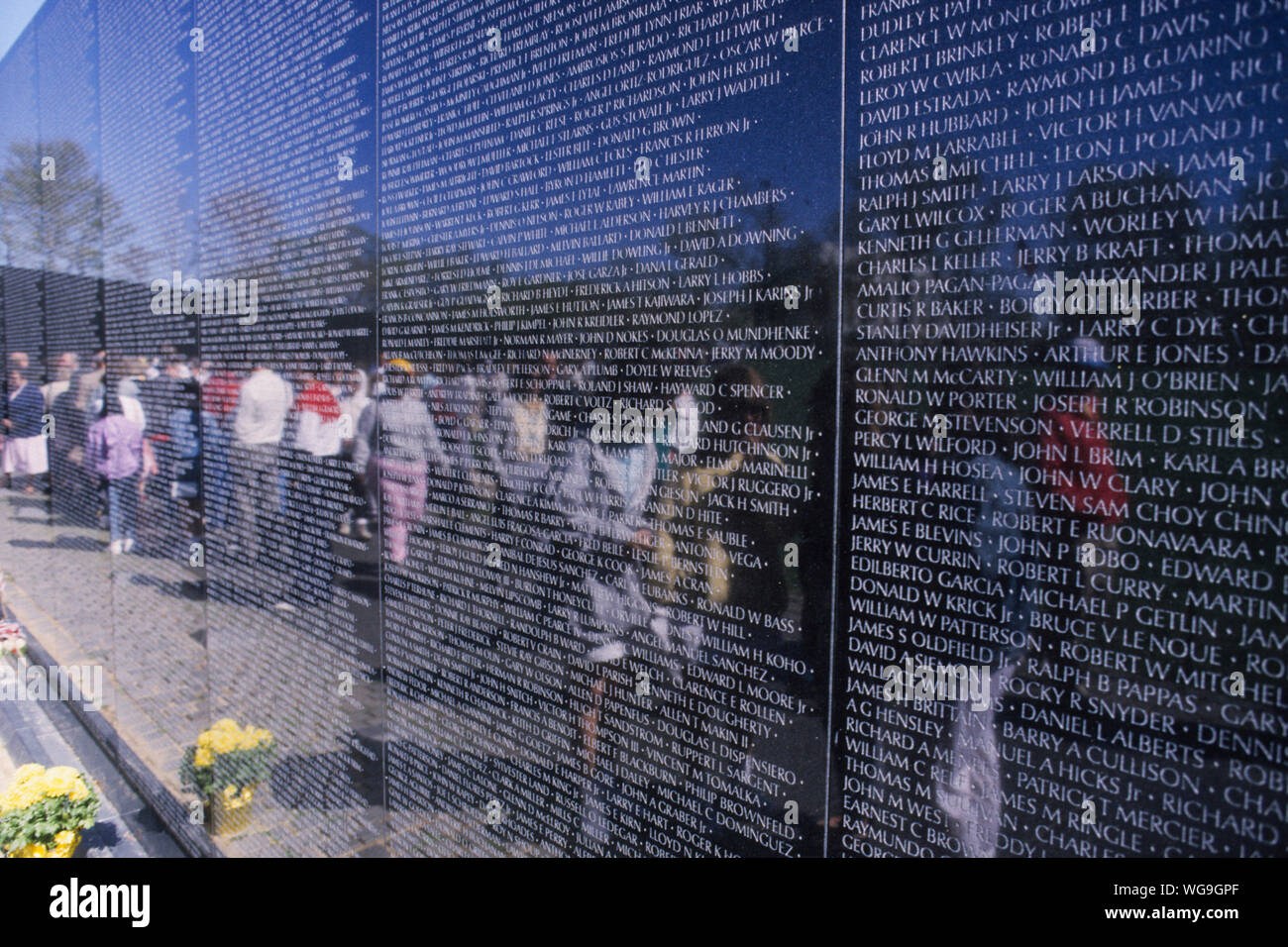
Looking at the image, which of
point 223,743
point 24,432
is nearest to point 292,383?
point 223,743

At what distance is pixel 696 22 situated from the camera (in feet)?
8.14

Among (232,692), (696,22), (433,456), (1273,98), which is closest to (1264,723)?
(1273,98)

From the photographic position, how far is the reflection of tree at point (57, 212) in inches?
244

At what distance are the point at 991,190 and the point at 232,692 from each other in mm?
4747

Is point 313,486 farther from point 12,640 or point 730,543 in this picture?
point 12,640

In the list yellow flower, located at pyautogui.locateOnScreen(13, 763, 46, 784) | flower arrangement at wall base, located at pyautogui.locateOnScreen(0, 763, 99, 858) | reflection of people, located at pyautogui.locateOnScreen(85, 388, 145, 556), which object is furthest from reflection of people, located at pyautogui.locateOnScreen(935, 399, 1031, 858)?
reflection of people, located at pyautogui.locateOnScreen(85, 388, 145, 556)

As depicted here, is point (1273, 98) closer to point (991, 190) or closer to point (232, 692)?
point (991, 190)
